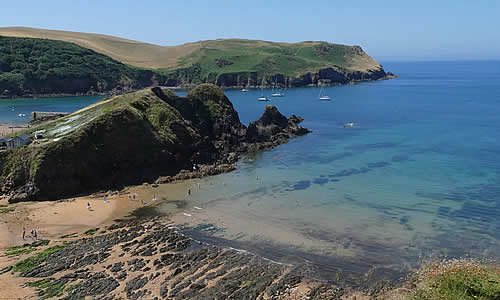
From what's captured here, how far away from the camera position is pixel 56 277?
31.3 m

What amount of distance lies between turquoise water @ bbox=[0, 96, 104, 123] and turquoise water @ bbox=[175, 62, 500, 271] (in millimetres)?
77384

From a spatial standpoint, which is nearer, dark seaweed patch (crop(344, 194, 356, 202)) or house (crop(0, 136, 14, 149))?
dark seaweed patch (crop(344, 194, 356, 202))

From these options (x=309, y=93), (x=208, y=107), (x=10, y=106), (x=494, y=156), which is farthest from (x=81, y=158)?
(x=309, y=93)

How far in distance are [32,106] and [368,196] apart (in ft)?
407

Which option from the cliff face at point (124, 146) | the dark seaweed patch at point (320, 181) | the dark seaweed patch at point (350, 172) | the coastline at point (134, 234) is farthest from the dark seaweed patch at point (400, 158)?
the coastline at point (134, 234)

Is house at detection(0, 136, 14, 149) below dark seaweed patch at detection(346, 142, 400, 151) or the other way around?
the other way around

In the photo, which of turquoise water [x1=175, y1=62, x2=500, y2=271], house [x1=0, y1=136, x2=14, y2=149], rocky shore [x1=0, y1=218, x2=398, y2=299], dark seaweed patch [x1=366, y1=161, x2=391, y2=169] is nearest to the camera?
rocky shore [x1=0, y1=218, x2=398, y2=299]

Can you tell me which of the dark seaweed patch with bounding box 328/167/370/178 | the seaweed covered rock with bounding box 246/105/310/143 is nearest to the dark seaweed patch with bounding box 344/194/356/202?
the dark seaweed patch with bounding box 328/167/370/178

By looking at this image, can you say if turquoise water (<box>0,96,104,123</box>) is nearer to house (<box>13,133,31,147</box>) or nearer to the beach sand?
house (<box>13,133,31,147</box>)

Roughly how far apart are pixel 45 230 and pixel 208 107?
141ft

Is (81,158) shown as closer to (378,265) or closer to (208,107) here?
(208,107)

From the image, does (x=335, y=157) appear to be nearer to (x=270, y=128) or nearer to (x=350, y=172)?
(x=350, y=172)

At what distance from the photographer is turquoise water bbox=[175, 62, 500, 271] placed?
36.3 metres

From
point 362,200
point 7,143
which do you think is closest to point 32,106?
point 7,143
